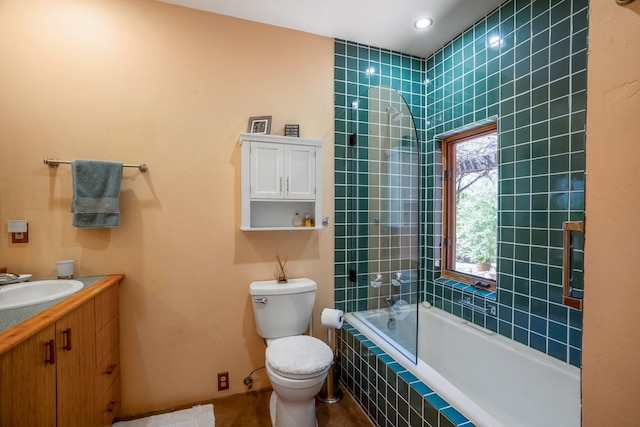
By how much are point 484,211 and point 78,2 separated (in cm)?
298

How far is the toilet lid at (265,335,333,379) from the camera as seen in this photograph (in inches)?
60.5

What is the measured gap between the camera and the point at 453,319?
2246 millimetres

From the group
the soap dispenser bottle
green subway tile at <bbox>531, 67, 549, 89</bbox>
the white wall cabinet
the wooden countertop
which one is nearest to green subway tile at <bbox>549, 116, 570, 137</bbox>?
green subway tile at <bbox>531, 67, 549, 89</bbox>

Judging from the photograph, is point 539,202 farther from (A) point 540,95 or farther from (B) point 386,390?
(B) point 386,390

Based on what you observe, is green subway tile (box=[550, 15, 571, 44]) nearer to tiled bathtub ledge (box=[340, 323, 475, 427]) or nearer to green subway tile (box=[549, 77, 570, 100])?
green subway tile (box=[549, 77, 570, 100])

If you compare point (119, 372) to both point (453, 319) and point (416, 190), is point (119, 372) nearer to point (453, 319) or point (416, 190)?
point (416, 190)

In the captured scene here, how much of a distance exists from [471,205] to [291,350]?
1705 millimetres

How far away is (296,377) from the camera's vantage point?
60.5 inches

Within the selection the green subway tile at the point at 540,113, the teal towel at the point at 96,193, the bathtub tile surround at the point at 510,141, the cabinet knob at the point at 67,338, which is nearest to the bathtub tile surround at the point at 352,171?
the bathtub tile surround at the point at 510,141

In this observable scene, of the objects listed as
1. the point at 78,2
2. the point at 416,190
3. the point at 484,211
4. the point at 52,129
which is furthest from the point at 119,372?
the point at 484,211

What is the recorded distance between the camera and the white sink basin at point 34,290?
4.75 ft

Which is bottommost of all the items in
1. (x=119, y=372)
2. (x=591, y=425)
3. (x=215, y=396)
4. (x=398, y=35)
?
(x=215, y=396)

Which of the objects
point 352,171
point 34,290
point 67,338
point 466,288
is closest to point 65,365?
point 67,338

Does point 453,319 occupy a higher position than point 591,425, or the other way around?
point 591,425
